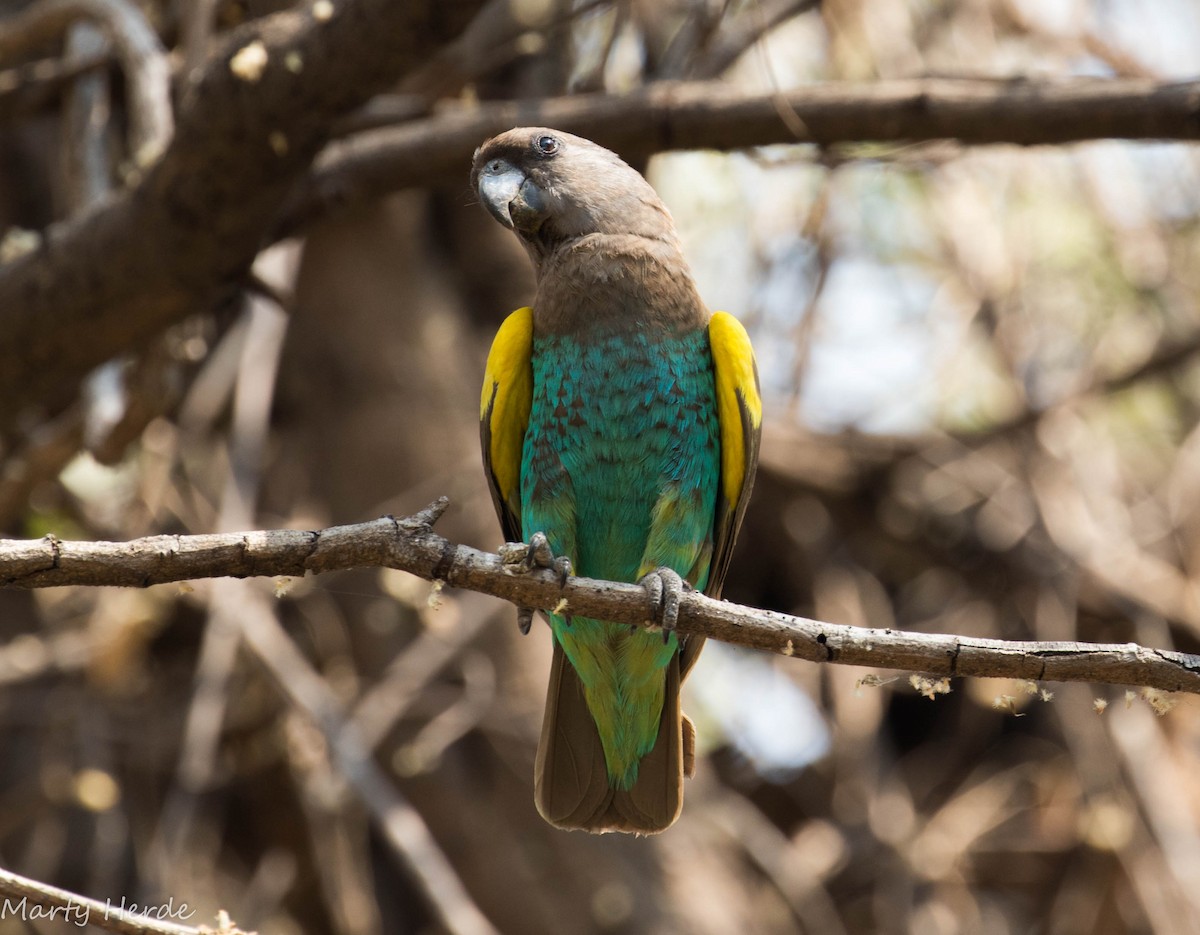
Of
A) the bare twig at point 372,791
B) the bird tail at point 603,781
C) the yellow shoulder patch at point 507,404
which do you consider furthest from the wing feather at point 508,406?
the bare twig at point 372,791

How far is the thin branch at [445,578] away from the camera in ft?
6.81

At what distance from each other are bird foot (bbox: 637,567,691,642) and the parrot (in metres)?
0.53

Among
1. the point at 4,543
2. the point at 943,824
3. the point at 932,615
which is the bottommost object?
the point at 943,824

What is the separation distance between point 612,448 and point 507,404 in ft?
1.28

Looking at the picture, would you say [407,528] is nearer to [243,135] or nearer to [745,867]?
[243,135]

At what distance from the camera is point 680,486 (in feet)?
10.7

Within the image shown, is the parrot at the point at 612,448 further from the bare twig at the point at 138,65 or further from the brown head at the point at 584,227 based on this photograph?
the bare twig at the point at 138,65

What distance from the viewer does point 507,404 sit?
11.4 ft

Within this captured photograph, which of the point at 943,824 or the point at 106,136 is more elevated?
the point at 106,136

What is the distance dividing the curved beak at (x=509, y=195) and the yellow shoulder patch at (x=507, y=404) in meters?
0.31

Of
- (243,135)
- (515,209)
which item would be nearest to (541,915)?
(515,209)

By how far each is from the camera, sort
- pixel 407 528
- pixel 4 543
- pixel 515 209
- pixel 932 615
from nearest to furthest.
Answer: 1. pixel 4 543
2. pixel 407 528
3. pixel 515 209
4. pixel 932 615

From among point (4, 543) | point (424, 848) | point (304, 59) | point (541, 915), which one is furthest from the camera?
point (541, 915)

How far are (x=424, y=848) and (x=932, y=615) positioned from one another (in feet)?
9.19
